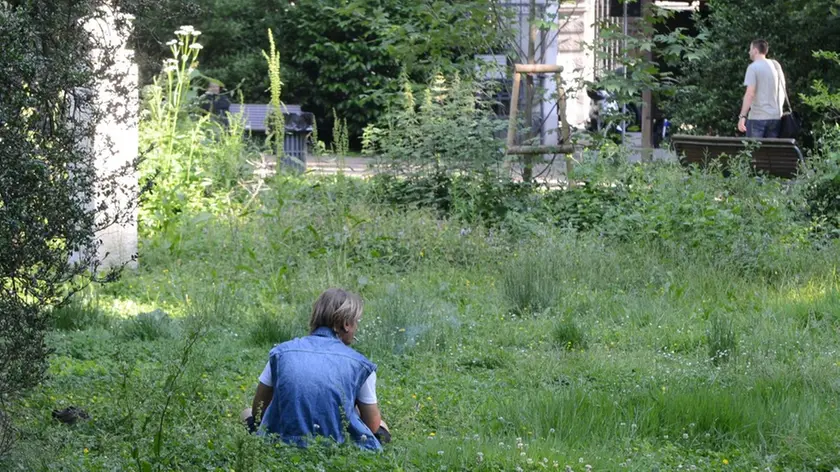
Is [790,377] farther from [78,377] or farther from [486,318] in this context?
[78,377]

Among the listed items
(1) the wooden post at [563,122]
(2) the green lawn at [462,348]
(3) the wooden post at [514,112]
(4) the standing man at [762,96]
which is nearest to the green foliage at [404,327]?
(2) the green lawn at [462,348]

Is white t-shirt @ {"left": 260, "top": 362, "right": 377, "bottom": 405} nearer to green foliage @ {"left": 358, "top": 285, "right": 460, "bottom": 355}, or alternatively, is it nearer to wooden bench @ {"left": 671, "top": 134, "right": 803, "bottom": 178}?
green foliage @ {"left": 358, "top": 285, "right": 460, "bottom": 355}

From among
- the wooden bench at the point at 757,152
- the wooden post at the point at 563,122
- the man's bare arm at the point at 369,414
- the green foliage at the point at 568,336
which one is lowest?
the green foliage at the point at 568,336

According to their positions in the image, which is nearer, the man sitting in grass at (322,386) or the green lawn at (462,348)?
the man sitting in grass at (322,386)

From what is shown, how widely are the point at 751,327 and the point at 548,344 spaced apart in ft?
4.11

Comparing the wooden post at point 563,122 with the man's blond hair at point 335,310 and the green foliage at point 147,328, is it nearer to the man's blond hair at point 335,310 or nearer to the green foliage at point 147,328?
the green foliage at point 147,328

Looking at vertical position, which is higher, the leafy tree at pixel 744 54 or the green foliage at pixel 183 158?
the leafy tree at pixel 744 54

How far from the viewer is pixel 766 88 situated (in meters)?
13.3

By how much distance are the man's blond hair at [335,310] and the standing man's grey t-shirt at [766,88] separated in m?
9.78

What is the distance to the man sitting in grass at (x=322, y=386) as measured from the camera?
14.4 ft

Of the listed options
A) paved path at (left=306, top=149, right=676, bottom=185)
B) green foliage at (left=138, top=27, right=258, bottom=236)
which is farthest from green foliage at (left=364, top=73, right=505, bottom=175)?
green foliage at (left=138, top=27, right=258, bottom=236)

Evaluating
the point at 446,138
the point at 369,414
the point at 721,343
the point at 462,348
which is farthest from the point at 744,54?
the point at 369,414

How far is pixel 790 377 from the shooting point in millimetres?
5512

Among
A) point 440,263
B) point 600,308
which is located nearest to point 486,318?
point 600,308
